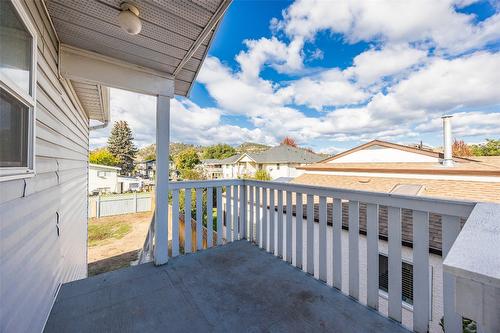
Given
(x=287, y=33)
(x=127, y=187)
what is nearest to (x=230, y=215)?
(x=287, y=33)

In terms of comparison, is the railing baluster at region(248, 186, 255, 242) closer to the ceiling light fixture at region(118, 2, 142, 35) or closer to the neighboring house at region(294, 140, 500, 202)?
the ceiling light fixture at region(118, 2, 142, 35)

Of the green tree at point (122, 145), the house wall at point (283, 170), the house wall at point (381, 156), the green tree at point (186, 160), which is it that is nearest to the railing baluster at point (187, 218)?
the house wall at point (381, 156)

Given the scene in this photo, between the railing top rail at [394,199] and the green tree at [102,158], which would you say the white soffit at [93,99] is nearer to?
the railing top rail at [394,199]

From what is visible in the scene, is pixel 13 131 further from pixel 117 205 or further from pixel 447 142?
pixel 117 205

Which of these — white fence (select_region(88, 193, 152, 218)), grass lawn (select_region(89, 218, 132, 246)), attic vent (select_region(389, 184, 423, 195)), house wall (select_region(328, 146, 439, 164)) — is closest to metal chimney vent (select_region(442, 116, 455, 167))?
house wall (select_region(328, 146, 439, 164))

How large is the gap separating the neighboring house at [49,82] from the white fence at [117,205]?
42.2 feet

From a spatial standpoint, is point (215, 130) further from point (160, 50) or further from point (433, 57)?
point (160, 50)

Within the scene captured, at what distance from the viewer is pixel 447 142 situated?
7609 millimetres

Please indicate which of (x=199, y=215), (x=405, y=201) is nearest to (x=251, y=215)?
(x=199, y=215)

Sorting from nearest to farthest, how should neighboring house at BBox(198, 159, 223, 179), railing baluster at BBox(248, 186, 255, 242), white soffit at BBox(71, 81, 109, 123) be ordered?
railing baluster at BBox(248, 186, 255, 242) → white soffit at BBox(71, 81, 109, 123) → neighboring house at BBox(198, 159, 223, 179)

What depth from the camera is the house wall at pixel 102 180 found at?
19727 mm

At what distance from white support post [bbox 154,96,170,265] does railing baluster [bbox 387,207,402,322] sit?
2.33m

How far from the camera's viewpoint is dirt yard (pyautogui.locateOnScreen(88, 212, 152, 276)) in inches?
273

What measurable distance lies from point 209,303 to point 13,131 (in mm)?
1858
